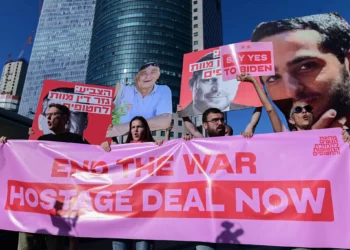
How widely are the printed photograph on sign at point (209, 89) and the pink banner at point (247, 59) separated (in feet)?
0.69

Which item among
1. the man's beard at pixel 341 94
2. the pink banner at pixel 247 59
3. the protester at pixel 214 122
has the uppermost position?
the pink banner at pixel 247 59

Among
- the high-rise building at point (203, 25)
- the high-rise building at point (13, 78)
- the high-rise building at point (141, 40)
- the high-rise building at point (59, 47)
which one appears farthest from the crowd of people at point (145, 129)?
the high-rise building at point (13, 78)

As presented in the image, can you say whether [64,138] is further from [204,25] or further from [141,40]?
[204,25]

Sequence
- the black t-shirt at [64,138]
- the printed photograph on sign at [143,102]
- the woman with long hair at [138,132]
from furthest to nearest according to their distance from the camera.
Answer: the printed photograph on sign at [143,102], the black t-shirt at [64,138], the woman with long hair at [138,132]

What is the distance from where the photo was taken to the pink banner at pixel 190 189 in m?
2.53

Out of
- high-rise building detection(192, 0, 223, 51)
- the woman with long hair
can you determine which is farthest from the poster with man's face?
high-rise building detection(192, 0, 223, 51)

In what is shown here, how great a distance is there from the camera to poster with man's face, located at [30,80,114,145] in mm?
5422

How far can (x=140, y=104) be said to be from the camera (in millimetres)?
5301

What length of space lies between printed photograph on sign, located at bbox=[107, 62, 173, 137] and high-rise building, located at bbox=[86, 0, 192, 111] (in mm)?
69175

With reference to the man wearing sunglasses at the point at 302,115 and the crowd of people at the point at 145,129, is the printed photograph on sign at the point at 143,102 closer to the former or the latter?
the crowd of people at the point at 145,129

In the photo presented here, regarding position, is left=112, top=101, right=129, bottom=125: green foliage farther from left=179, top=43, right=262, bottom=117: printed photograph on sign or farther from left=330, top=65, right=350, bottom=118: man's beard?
left=330, top=65, right=350, bottom=118: man's beard

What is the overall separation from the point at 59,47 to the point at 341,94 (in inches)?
5149

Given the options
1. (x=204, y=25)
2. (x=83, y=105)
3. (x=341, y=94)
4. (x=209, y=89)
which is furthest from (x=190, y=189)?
(x=204, y=25)

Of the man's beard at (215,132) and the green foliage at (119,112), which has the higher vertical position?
the green foliage at (119,112)
